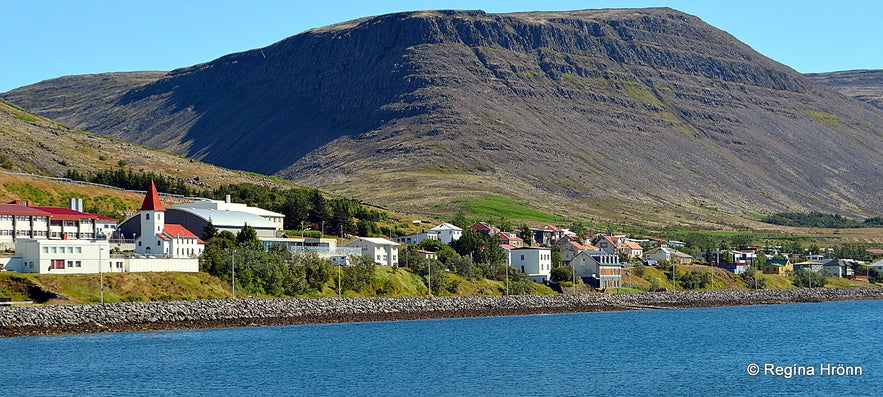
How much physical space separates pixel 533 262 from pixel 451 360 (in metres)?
67.9

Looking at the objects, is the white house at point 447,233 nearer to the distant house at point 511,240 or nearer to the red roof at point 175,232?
the distant house at point 511,240

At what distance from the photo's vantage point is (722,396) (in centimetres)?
5925

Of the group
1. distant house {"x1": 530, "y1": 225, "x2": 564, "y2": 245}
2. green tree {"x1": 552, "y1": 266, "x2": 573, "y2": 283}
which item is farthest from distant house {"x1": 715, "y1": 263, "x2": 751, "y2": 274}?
green tree {"x1": 552, "y1": 266, "x2": 573, "y2": 283}

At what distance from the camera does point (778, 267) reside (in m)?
182

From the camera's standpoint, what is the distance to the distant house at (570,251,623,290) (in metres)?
143

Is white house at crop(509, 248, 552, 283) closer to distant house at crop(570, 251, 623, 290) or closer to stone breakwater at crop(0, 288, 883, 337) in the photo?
distant house at crop(570, 251, 623, 290)

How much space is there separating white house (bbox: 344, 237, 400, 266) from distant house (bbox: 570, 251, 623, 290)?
24.1 metres

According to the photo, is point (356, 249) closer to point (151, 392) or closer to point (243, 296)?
point (243, 296)

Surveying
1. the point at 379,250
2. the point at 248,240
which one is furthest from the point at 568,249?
the point at 248,240

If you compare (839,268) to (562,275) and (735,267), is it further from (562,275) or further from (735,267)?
(562,275)

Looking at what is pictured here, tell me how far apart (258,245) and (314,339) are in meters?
28.8

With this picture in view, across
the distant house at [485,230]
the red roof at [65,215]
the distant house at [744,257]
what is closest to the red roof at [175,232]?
the red roof at [65,215]

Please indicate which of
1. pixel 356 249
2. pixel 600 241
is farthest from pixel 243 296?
pixel 600 241

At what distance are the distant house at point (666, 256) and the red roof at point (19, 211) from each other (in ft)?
297
